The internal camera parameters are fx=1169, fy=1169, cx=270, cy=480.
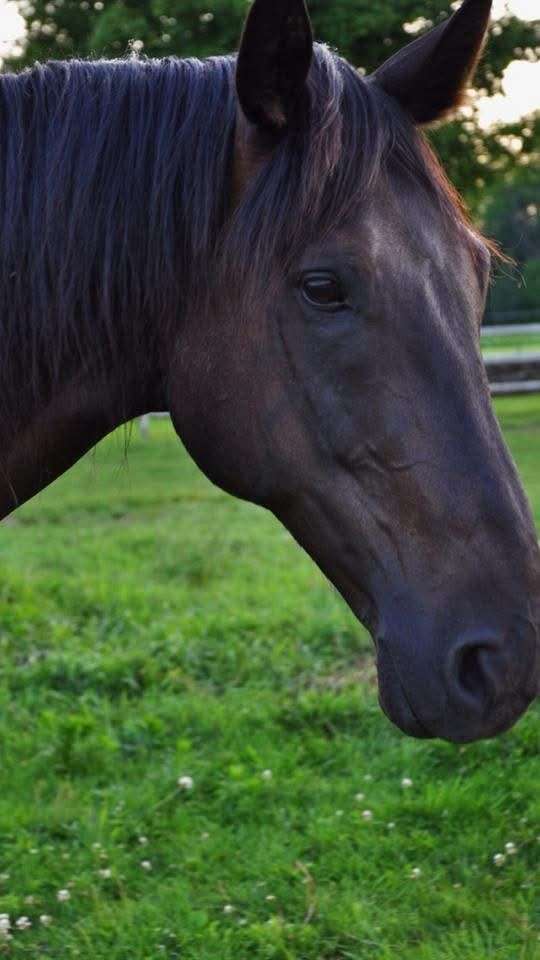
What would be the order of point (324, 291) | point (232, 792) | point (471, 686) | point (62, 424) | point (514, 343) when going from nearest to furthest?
point (471, 686)
point (324, 291)
point (62, 424)
point (232, 792)
point (514, 343)

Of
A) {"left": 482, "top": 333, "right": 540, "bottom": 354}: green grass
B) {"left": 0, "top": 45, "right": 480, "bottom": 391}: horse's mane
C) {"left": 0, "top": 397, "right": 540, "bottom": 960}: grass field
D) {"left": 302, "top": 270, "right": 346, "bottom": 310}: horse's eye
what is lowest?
{"left": 482, "top": 333, "right": 540, "bottom": 354}: green grass

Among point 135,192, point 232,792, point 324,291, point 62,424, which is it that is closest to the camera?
point 324,291

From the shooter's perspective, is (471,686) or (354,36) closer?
(471,686)

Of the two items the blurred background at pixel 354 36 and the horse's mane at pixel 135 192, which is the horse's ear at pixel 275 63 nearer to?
the horse's mane at pixel 135 192

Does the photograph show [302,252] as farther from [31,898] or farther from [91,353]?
[31,898]

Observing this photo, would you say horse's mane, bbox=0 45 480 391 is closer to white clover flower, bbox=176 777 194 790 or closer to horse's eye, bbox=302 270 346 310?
horse's eye, bbox=302 270 346 310

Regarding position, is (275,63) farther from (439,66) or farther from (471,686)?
(471,686)

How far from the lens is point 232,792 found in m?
4.11

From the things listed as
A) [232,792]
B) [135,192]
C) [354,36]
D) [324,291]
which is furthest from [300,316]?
[354,36]

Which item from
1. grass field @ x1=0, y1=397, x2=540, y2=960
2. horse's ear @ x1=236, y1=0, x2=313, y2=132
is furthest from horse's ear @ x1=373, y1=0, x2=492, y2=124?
grass field @ x1=0, y1=397, x2=540, y2=960

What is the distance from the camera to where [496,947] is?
124 inches

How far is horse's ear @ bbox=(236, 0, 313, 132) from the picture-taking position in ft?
6.81

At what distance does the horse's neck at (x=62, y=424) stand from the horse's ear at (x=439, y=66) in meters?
0.79

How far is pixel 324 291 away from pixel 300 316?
0.06 m
